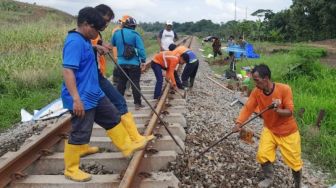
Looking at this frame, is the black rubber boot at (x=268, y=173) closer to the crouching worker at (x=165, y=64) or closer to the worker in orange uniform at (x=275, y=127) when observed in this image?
the worker in orange uniform at (x=275, y=127)

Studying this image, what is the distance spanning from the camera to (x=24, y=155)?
4.82 meters

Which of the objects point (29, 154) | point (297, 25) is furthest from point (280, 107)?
point (297, 25)

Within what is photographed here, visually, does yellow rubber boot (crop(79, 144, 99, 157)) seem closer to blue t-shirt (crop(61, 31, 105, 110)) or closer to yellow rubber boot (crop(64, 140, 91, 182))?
yellow rubber boot (crop(64, 140, 91, 182))

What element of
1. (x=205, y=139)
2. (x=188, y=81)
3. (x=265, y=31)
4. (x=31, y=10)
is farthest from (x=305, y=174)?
(x=31, y=10)

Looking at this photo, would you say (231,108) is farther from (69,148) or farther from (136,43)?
(69,148)

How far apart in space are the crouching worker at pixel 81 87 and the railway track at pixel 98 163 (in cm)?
28

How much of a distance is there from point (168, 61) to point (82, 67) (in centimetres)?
477

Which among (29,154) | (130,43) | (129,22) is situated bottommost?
(29,154)

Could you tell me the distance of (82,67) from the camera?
14.4ft

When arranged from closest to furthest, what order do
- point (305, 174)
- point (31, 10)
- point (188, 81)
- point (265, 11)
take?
1. point (305, 174)
2. point (188, 81)
3. point (265, 11)
4. point (31, 10)

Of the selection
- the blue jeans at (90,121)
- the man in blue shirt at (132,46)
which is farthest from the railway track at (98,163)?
the man in blue shirt at (132,46)

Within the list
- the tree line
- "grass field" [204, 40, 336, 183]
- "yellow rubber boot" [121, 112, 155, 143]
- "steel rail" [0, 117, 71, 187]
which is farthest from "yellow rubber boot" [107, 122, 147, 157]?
the tree line

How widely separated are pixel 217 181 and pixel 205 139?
4.51 feet

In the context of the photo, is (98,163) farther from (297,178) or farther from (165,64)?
(165,64)
